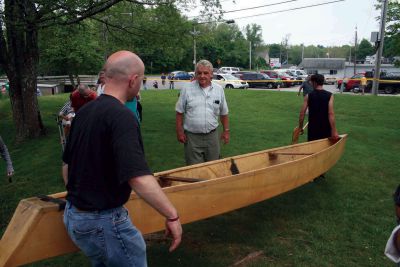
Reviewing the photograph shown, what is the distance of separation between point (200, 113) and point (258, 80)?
1164 inches

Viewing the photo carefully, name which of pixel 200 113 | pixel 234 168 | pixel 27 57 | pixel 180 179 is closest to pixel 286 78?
pixel 27 57

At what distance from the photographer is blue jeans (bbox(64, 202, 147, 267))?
87.6 inches

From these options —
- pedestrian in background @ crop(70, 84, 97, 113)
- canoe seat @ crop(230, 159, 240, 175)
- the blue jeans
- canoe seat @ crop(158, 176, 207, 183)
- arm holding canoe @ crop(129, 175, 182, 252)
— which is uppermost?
pedestrian in background @ crop(70, 84, 97, 113)

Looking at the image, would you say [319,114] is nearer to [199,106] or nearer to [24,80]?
[199,106]

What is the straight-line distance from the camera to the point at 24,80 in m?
11.0

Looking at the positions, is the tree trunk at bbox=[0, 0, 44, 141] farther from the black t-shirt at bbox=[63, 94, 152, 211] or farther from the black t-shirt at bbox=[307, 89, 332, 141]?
the black t-shirt at bbox=[63, 94, 152, 211]

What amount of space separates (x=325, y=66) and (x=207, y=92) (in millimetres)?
71610

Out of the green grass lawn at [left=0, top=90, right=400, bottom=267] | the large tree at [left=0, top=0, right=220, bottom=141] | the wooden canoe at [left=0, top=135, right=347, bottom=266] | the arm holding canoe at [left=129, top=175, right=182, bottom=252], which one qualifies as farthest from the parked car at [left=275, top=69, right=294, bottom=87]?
the arm holding canoe at [left=129, top=175, right=182, bottom=252]

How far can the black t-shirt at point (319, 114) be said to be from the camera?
644cm

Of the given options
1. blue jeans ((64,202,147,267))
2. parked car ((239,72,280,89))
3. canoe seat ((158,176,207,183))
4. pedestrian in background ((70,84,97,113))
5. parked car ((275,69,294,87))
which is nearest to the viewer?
blue jeans ((64,202,147,267))

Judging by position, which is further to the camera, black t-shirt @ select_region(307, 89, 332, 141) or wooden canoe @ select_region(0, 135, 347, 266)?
black t-shirt @ select_region(307, 89, 332, 141)

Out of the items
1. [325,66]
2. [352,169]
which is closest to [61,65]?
[352,169]

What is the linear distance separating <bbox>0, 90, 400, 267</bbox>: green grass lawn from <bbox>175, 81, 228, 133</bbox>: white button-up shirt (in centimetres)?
128

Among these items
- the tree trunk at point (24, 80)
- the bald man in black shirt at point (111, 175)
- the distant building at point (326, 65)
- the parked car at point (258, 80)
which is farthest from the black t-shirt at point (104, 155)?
the distant building at point (326, 65)
